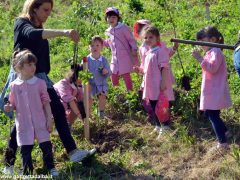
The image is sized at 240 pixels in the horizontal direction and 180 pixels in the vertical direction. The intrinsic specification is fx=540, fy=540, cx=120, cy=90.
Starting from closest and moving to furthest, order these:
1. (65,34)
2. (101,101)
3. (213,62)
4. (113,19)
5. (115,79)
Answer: (65,34) < (213,62) < (101,101) < (113,19) < (115,79)

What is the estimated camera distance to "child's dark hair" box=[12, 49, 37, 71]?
5219 millimetres

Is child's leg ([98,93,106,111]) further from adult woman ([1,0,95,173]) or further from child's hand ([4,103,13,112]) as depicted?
child's hand ([4,103,13,112])

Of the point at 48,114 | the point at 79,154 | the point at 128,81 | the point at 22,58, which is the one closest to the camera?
the point at 22,58

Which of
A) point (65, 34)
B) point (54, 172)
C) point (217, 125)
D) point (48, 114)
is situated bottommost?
point (54, 172)

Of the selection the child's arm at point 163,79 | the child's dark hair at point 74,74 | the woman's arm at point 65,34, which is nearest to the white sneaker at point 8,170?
the child's dark hair at point 74,74

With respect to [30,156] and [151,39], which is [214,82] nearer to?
[151,39]

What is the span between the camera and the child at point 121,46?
733cm

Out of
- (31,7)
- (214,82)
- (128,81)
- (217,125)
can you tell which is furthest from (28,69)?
(128,81)

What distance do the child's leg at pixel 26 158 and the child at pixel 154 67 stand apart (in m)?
1.61

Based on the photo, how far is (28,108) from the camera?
542 centimetres

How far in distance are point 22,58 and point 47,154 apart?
41.0 inches

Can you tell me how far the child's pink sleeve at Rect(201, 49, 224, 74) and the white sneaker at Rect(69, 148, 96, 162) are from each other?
1489mm

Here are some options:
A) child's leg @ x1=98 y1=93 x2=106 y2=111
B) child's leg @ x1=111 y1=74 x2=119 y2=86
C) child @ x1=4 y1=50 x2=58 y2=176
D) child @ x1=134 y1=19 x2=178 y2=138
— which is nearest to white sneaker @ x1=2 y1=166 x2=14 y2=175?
child @ x1=4 y1=50 x2=58 y2=176

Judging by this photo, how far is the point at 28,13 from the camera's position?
5398mm
